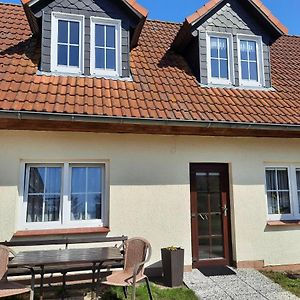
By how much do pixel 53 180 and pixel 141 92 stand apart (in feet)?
8.94

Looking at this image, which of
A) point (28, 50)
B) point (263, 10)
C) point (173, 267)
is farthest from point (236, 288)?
point (28, 50)

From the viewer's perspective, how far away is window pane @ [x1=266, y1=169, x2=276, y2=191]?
295 inches

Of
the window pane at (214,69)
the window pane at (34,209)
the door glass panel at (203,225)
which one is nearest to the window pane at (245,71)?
the window pane at (214,69)

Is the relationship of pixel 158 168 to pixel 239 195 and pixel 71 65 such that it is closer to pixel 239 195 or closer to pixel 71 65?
pixel 239 195

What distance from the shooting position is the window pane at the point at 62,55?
7.14 meters

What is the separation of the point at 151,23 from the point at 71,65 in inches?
168

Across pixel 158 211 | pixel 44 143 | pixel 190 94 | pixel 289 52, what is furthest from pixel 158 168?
pixel 289 52

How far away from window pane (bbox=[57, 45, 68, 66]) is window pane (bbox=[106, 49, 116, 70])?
0.96 meters

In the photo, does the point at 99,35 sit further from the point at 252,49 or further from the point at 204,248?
the point at 204,248

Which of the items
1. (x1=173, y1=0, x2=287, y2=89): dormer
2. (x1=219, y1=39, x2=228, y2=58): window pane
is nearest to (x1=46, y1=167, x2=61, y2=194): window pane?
(x1=173, y1=0, x2=287, y2=89): dormer

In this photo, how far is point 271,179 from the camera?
7.53 metres

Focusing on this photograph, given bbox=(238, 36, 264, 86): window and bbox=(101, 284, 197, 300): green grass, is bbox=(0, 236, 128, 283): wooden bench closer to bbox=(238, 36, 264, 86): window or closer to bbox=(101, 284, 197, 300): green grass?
bbox=(101, 284, 197, 300): green grass

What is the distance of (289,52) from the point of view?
10.6m

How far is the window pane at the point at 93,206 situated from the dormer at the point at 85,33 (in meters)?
2.87
